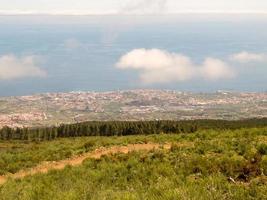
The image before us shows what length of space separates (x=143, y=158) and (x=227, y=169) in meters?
5.04

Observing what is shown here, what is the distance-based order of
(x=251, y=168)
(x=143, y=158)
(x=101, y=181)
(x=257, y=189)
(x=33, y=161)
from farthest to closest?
(x=33, y=161) → (x=143, y=158) → (x=101, y=181) → (x=251, y=168) → (x=257, y=189)

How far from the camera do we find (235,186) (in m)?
12.0

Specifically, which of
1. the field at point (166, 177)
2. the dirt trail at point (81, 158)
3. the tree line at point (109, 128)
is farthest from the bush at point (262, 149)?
the tree line at point (109, 128)

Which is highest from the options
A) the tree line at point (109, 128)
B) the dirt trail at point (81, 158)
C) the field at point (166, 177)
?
the field at point (166, 177)

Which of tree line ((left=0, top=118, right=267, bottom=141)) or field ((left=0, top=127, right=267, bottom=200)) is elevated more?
field ((left=0, top=127, right=267, bottom=200))

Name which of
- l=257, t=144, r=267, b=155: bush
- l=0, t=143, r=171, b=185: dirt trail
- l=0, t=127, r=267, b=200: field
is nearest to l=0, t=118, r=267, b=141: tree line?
l=0, t=143, r=171, b=185: dirt trail

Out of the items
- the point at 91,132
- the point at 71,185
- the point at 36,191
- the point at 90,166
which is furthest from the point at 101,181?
the point at 91,132

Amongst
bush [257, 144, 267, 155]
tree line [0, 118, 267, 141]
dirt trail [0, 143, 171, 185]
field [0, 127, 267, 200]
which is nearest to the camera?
field [0, 127, 267, 200]

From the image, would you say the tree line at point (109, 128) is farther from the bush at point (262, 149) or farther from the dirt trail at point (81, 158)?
the bush at point (262, 149)

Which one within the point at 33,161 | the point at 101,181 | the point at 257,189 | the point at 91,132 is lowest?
the point at 91,132

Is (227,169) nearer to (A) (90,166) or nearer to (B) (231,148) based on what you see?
(B) (231,148)

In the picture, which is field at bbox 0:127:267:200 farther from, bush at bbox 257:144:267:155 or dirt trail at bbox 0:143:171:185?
dirt trail at bbox 0:143:171:185

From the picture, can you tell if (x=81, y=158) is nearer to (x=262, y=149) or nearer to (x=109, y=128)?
(x=262, y=149)

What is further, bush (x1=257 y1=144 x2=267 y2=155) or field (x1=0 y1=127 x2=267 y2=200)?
bush (x1=257 y1=144 x2=267 y2=155)
